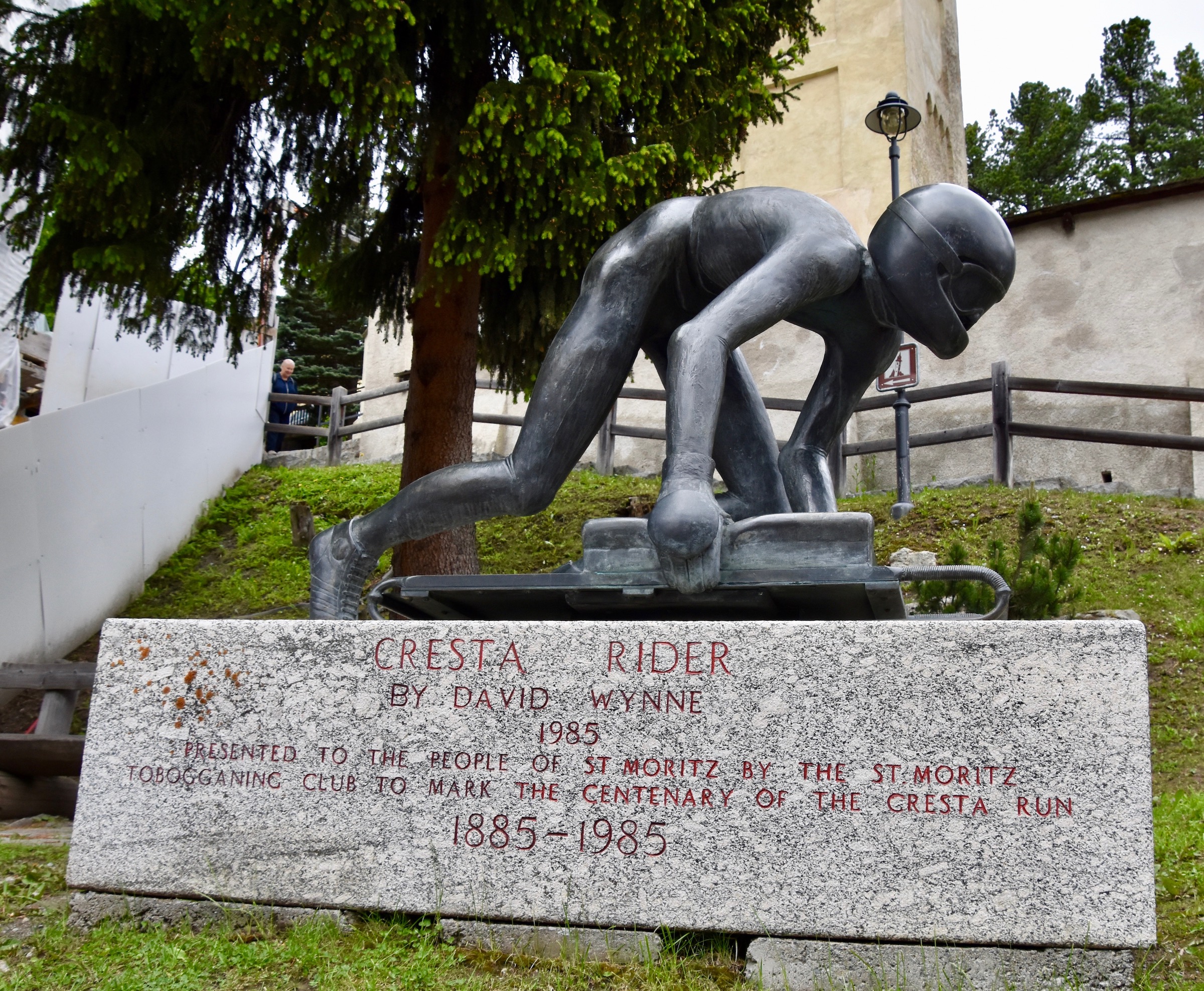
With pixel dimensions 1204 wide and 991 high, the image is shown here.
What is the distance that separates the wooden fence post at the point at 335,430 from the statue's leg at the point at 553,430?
1226cm

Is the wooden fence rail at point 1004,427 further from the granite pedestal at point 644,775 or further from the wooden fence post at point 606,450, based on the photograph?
the granite pedestal at point 644,775

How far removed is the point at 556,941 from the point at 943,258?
2.21 m

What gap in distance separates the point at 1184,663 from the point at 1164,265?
670 centimetres

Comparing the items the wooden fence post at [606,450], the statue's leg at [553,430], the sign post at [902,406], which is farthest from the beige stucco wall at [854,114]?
the statue's leg at [553,430]

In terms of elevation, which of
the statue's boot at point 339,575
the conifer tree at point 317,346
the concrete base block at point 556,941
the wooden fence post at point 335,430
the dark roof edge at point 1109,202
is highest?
the conifer tree at point 317,346

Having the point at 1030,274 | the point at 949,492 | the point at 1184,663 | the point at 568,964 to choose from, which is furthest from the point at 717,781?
the point at 1030,274

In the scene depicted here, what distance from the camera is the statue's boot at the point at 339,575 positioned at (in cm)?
369

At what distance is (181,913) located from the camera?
2.98 meters

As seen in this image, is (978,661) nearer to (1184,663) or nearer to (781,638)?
(781,638)

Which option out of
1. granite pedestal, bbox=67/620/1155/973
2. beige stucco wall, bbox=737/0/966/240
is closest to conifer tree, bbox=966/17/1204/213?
beige stucco wall, bbox=737/0/966/240

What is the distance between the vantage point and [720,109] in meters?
7.76

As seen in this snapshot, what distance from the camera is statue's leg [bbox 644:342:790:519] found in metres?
3.81

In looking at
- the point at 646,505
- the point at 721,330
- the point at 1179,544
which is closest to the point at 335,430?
the point at 646,505

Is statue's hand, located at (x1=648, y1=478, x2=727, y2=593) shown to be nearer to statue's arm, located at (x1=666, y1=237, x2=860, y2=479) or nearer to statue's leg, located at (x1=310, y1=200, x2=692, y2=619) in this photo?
statue's arm, located at (x1=666, y1=237, x2=860, y2=479)
